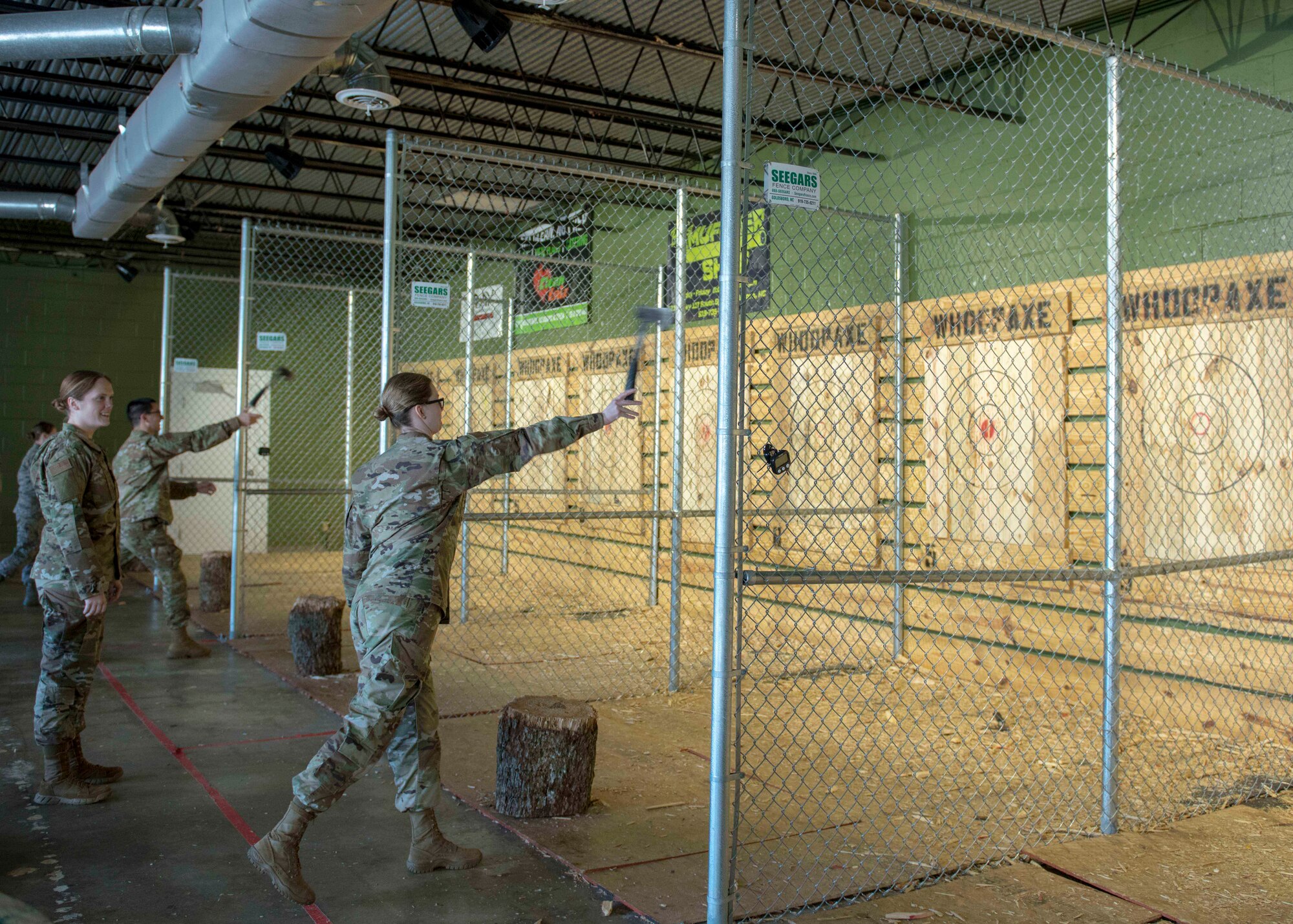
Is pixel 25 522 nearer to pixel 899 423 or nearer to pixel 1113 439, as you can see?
pixel 899 423

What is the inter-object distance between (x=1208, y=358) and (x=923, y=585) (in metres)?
2.36

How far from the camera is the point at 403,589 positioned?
3461mm

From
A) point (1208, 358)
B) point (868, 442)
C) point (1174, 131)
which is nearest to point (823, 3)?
point (1174, 131)

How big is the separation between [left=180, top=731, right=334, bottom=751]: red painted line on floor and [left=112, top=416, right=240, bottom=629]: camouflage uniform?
8.16 feet

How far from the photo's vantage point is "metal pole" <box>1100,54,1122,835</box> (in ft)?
12.9

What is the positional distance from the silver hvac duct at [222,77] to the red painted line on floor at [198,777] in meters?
3.54

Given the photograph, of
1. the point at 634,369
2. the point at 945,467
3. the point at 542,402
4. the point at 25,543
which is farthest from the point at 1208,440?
the point at 25,543

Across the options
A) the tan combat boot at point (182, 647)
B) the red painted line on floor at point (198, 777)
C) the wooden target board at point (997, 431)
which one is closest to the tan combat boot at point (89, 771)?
the red painted line on floor at point (198, 777)

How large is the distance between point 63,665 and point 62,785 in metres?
0.51

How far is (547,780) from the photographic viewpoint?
428cm

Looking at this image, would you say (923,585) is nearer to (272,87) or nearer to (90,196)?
(272,87)

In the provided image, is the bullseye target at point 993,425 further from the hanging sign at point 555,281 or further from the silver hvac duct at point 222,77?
the hanging sign at point 555,281

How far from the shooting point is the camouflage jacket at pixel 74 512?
14.1ft

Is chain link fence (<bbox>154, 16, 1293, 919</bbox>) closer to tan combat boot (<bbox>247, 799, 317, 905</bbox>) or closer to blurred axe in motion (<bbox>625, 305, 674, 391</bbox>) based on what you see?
blurred axe in motion (<bbox>625, 305, 674, 391</bbox>)
